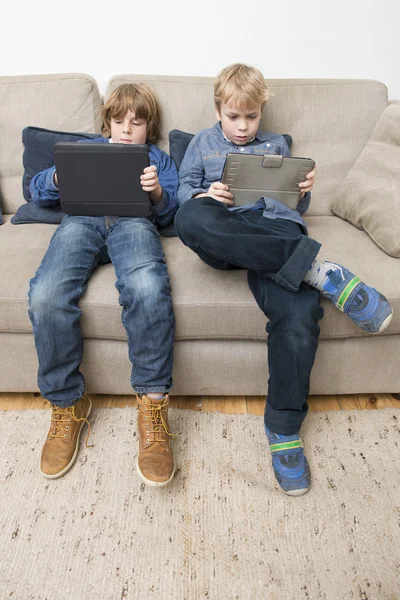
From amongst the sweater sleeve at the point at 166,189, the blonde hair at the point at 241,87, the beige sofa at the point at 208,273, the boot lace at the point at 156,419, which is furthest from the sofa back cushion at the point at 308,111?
the boot lace at the point at 156,419

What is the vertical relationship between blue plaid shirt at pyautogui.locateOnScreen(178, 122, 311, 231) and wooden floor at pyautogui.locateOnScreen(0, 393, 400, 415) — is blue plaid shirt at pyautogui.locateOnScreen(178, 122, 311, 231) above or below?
above

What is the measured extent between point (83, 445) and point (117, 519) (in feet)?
0.83

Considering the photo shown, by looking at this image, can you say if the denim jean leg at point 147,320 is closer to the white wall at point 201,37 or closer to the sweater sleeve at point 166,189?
the sweater sleeve at point 166,189

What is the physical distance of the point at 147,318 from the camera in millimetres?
1110

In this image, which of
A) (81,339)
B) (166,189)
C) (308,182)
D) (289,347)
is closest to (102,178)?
(166,189)

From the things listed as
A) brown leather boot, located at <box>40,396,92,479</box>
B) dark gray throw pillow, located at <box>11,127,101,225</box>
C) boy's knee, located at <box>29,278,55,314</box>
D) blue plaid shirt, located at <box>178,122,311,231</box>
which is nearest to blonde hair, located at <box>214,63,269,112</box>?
blue plaid shirt, located at <box>178,122,311,231</box>

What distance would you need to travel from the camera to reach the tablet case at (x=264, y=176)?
45.6 inches

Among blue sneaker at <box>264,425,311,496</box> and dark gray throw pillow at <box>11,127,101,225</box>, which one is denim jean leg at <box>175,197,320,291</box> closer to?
blue sneaker at <box>264,425,311,496</box>

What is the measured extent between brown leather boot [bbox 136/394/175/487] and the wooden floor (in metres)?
0.21

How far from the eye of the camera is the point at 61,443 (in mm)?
1140

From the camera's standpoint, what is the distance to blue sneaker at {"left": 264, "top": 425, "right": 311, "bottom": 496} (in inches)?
42.2

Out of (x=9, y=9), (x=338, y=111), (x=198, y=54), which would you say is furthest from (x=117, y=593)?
(x=9, y=9)

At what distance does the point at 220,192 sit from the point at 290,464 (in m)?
0.73

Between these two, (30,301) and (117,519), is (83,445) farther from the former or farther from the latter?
(30,301)
